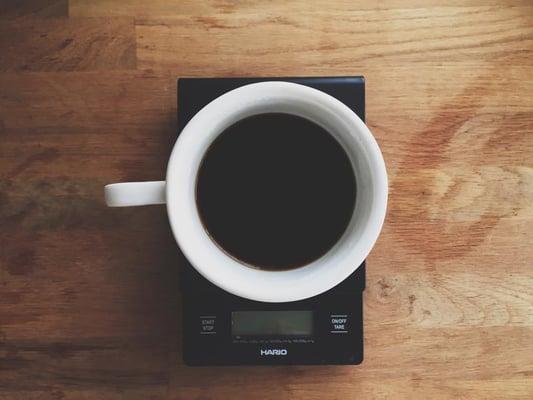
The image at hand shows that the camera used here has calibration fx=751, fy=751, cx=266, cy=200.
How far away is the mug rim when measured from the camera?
0.64 m

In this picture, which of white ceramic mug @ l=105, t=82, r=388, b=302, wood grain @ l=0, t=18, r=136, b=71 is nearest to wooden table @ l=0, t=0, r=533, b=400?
wood grain @ l=0, t=18, r=136, b=71

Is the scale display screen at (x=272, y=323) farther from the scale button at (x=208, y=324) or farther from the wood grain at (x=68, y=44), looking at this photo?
the wood grain at (x=68, y=44)

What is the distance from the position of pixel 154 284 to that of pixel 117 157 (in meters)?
0.13

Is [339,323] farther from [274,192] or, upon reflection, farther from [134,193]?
[134,193]

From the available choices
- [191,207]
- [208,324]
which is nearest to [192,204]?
[191,207]

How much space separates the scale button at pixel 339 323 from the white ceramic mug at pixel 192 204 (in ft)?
0.29

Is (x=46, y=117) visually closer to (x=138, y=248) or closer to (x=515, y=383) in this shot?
(x=138, y=248)

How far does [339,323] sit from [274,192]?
0.47ft

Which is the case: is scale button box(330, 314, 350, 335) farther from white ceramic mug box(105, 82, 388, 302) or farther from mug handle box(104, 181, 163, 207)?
mug handle box(104, 181, 163, 207)

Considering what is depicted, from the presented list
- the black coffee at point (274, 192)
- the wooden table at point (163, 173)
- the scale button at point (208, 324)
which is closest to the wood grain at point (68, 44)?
the wooden table at point (163, 173)

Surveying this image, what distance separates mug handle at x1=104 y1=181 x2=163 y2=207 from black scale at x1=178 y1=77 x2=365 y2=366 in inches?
4.4

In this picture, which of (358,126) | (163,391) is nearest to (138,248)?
(163,391)

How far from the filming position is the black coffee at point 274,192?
27.5 inches

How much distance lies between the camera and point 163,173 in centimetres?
76
